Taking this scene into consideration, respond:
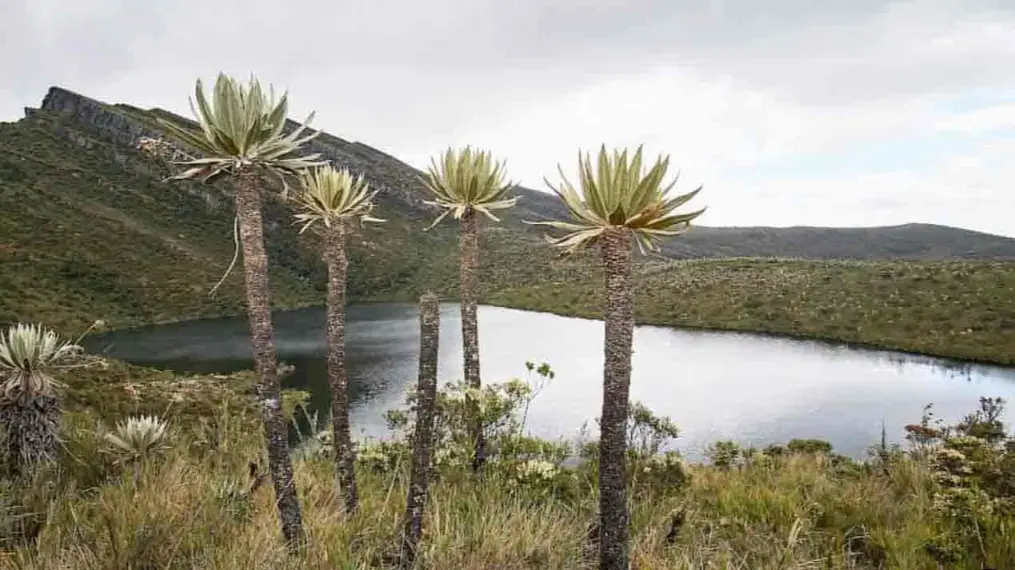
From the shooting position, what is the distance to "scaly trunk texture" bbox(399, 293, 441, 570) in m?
3.89

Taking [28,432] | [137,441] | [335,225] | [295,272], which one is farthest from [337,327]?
[295,272]

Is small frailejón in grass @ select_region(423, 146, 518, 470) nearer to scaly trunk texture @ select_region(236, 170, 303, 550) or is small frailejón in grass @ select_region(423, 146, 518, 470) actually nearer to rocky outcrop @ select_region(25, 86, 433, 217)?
scaly trunk texture @ select_region(236, 170, 303, 550)

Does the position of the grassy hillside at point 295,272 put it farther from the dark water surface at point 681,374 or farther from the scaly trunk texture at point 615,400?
the scaly trunk texture at point 615,400

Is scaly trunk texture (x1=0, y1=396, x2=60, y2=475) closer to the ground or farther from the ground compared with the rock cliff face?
closer to the ground

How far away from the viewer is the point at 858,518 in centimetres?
689

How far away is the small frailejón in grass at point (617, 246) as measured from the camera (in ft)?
13.7

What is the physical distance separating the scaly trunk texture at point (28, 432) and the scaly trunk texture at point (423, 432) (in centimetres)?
418

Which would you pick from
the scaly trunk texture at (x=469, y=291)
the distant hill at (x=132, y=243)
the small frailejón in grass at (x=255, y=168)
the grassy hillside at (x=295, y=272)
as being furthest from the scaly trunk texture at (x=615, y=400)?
the distant hill at (x=132, y=243)

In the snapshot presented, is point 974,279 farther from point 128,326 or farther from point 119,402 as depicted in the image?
point 128,326

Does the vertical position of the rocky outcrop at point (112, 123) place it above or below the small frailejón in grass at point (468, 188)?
above

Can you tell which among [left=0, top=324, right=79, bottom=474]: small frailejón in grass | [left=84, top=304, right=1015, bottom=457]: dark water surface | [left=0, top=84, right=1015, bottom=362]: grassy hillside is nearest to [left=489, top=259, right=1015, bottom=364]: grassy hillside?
[left=0, top=84, right=1015, bottom=362]: grassy hillside

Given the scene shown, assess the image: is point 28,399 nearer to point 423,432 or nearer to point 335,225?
point 335,225

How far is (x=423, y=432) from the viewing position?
396 centimetres

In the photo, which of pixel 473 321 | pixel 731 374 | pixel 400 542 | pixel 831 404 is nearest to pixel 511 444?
pixel 473 321
